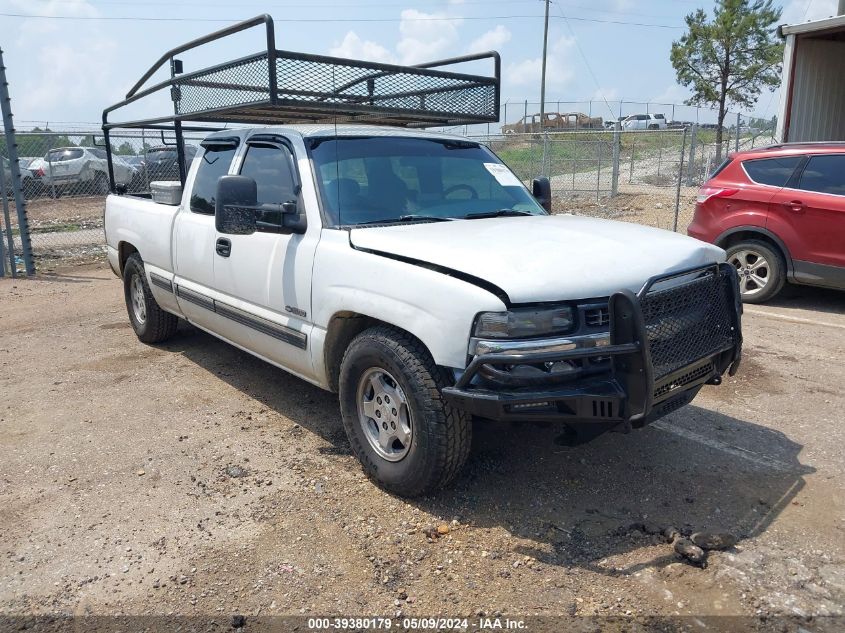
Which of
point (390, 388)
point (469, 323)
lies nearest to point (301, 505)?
point (390, 388)

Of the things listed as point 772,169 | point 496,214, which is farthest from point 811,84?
point 496,214

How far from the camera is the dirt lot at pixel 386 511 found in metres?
2.88

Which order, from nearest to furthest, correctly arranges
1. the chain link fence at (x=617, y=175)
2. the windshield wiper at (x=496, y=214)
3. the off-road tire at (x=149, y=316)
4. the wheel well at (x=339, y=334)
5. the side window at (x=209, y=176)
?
the wheel well at (x=339, y=334)
the windshield wiper at (x=496, y=214)
the side window at (x=209, y=176)
the off-road tire at (x=149, y=316)
the chain link fence at (x=617, y=175)

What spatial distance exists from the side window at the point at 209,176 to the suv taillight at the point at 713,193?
18.8ft

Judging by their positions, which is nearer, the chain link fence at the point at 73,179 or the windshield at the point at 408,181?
the windshield at the point at 408,181

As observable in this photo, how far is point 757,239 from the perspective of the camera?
791 centimetres

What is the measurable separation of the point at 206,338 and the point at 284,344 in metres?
2.86

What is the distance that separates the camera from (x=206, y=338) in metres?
6.84

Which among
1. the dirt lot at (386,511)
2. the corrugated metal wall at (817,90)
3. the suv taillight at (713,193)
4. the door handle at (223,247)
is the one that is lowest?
the dirt lot at (386,511)

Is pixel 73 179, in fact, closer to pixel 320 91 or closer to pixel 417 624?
pixel 320 91

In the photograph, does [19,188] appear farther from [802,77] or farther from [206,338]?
[802,77]

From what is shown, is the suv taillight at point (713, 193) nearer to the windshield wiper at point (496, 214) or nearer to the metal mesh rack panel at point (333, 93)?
the metal mesh rack panel at point (333, 93)

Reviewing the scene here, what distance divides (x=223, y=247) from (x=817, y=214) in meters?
6.11

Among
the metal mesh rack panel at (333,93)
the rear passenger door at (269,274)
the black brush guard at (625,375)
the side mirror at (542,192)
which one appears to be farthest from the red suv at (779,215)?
the rear passenger door at (269,274)
